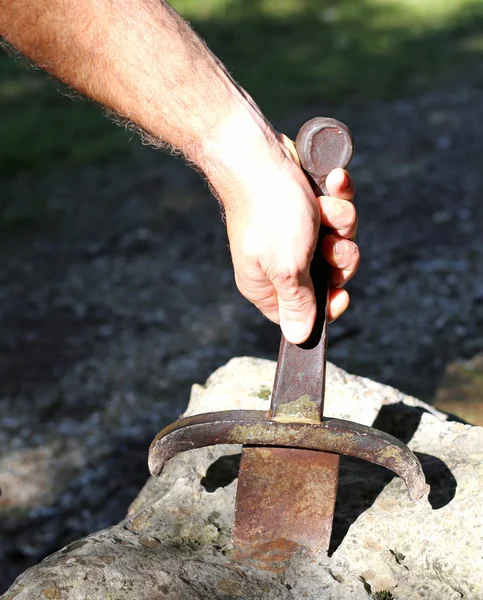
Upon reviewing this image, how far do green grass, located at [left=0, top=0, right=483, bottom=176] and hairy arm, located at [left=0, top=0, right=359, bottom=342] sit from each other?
12.2 feet

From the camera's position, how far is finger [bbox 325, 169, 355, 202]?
5.54 feet

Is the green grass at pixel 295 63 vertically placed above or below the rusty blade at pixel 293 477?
above

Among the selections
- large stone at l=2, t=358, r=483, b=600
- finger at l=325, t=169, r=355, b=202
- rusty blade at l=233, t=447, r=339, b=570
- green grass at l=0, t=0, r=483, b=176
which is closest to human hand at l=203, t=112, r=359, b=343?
finger at l=325, t=169, r=355, b=202

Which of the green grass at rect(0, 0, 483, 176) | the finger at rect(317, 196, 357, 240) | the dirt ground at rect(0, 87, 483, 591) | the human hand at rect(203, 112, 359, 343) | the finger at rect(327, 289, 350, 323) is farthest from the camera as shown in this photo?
the green grass at rect(0, 0, 483, 176)

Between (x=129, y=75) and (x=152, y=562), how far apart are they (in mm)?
957

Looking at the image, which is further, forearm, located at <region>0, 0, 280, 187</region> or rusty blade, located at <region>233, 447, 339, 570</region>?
rusty blade, located at <region>233, 447, 339, 570</region>

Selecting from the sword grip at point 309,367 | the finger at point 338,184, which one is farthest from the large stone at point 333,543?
the finger at point 338,184

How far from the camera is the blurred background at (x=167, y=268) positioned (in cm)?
338

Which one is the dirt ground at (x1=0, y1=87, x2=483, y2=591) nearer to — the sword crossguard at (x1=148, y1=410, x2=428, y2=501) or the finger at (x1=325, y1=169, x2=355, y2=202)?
the sword crossguard at (x1=148, y1=410, x2=428, y2=501)

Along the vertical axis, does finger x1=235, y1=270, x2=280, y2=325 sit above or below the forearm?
below

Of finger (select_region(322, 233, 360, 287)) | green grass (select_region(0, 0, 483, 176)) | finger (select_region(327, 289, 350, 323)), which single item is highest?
green grass (select_region(0, 0, 483, 176))

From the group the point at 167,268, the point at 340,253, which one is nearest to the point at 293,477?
the point at 340,253

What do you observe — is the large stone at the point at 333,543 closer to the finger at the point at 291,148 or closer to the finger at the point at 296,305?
the finger at the point at 296,305

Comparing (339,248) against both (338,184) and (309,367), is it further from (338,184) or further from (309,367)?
(309,367)
